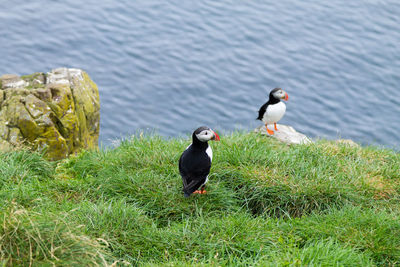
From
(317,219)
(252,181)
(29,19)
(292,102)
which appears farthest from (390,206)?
(29,19)

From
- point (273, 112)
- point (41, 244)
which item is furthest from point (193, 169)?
point (273, 112)

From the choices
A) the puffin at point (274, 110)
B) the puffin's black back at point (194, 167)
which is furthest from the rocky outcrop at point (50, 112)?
the puffin at point (274, 110)

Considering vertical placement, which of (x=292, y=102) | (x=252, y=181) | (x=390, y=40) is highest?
(x=390, y=40)

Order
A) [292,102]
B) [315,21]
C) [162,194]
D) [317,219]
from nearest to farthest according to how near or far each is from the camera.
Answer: [317,219], [162,194], [292,102], [315,21]

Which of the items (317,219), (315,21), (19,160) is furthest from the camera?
(315,21)

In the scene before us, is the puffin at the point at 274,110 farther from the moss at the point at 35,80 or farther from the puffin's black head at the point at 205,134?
the moss at the point at 35,80

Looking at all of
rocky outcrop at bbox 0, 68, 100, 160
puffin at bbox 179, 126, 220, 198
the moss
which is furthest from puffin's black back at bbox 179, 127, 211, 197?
the moss

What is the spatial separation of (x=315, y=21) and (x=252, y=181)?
13155 millimetres

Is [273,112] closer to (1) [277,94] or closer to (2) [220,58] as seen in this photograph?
(1) [277,94]

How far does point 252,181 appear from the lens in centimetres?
586

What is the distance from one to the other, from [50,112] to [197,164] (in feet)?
10.2

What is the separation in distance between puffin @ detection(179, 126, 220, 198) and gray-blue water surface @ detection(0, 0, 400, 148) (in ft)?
23.6

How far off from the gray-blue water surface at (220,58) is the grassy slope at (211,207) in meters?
6.26

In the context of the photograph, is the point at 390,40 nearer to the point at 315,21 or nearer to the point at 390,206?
the point at 315,21
